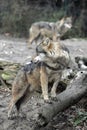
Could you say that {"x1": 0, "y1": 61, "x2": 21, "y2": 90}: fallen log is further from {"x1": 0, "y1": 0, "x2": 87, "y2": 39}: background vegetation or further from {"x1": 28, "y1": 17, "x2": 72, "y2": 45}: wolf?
{"x1": 0, "y1": 0, "x2": 87, "y2": 39}: background vegetation

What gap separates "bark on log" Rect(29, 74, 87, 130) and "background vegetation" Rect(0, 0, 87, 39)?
1281 cm

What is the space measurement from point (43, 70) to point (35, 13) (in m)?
14.5

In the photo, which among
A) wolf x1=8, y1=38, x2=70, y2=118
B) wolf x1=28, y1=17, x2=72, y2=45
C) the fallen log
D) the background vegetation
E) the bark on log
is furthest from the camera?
the background vegetation

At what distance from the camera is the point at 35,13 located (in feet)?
68.4

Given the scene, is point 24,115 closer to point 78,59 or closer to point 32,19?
point 78,59

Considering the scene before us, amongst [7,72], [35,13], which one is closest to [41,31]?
[35,13]

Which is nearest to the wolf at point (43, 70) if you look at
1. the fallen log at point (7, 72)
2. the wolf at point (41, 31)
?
the fallen log at point (7, 72)

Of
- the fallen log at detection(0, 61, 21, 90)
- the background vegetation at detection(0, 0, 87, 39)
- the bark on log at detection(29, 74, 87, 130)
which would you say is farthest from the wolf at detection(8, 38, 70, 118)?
the background vegetation at detection(0, 0, 87, 39)

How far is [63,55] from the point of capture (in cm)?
648

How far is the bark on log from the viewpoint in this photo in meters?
6.20

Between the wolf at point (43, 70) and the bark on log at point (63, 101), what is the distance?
152 millimetres

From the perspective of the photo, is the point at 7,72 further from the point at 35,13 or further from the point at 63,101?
the point at 35,13

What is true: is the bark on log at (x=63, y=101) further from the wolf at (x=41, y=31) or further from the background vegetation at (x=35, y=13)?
the background vegetation at (x=35, y=13)

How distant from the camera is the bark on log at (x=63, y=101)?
6.20m
